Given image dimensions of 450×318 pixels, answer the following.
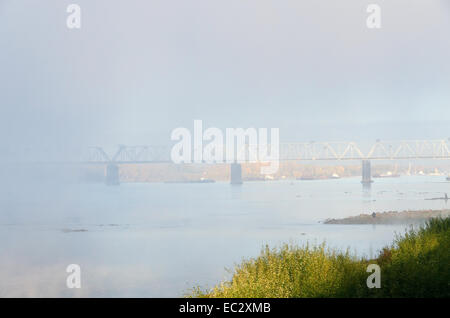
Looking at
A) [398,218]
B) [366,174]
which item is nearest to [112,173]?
[366,174]

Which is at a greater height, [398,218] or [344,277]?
[344,277]

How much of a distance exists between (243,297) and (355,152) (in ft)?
195

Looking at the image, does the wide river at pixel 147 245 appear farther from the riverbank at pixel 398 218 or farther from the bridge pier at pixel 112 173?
the bridge pier at pixel 112 173

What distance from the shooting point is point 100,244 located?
23859 mm

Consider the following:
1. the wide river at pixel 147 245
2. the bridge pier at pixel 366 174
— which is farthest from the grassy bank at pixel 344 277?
the bridge pier at pixel 366 174

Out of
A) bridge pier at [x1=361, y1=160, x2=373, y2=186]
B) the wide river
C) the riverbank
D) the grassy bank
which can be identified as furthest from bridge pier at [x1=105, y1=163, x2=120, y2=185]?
the grassy bank

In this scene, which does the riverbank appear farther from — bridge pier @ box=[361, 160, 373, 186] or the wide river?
bridge pier @ box=[361, 160, 373, 186]

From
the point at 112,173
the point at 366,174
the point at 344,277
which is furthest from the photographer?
the point at 112,173

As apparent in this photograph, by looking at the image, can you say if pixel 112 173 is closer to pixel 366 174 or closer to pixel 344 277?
pixel 366 174

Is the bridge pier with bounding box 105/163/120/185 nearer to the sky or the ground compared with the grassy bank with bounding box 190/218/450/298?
nearer to the ground

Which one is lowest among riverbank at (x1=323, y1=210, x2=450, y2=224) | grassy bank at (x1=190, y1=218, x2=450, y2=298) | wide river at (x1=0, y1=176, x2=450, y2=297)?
wide river at (x1=0, y1=176, x2=450, y2=297)
